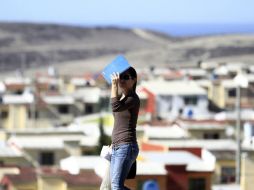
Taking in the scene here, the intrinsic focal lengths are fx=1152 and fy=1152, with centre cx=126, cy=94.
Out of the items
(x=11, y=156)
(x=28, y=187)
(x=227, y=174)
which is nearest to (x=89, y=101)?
(x=11, y=156)

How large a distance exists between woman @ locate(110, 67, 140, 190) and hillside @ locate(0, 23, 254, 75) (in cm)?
11086

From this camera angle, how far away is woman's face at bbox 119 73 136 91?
8469 mm

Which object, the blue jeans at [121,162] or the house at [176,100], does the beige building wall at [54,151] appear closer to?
the house at [176,100]

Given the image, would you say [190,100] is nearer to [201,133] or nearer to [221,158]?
[201,133]

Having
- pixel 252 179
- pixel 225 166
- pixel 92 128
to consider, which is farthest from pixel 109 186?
pixel 92 128

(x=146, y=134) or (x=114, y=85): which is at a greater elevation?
(x=146, y=134)

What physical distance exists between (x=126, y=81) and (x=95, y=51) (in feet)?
560

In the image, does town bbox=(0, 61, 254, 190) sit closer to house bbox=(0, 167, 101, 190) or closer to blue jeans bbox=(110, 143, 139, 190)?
house bbox=(0, 167, 101, 190)

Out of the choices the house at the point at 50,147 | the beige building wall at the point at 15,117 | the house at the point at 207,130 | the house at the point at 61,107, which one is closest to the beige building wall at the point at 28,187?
the house at the point at 50,147

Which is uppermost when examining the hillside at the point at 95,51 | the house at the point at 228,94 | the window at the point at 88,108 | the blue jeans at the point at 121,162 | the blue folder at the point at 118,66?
the hillside at the point at 95,51

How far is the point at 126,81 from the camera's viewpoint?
8.50 m

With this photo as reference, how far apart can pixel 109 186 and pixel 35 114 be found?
149 feet

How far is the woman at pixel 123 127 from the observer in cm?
841

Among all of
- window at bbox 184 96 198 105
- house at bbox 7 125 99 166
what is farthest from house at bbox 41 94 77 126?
house at bbox 7 125 99 166
